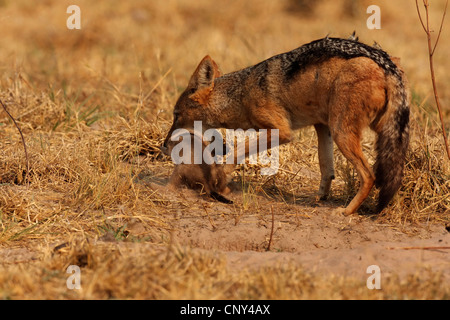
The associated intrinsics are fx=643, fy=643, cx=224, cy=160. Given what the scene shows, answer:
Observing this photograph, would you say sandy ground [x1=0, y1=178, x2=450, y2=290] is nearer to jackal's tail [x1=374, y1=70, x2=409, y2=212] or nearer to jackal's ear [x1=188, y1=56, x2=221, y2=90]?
jackal's tail [x1=374, y1=70, x2=409, y2=212]

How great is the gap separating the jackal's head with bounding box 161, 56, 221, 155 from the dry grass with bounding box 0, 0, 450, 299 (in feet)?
1.87

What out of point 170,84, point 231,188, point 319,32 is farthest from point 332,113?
point 319,32

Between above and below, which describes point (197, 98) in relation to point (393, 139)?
above

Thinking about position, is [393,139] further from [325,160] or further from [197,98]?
[197,98]

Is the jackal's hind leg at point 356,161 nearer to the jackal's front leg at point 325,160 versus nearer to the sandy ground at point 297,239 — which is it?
the sandy ground at point 297,239

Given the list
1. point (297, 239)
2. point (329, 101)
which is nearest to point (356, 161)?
point (329, 101)

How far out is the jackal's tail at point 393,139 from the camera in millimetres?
4988

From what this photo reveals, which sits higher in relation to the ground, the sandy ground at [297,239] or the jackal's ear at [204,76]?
the jackal's ear at [204,76]

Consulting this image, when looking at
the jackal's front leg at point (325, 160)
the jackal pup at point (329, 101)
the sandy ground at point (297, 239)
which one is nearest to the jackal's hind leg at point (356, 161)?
the jackal pup at point (329, 101)

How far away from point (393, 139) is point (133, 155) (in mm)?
2667

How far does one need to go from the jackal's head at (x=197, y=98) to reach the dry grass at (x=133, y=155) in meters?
0.57

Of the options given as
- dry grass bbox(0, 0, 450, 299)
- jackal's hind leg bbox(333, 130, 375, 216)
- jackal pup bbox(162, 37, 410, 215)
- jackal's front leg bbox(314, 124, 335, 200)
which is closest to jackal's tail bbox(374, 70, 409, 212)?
jackal pup bbox(162, 37, 410, 215)

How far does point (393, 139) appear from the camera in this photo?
5.01 m

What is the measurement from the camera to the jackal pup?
4.97 meters
